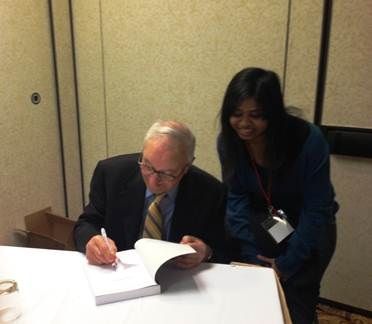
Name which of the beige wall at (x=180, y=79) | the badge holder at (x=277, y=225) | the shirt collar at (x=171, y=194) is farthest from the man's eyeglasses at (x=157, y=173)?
the beige wall at (x=180, y=79)

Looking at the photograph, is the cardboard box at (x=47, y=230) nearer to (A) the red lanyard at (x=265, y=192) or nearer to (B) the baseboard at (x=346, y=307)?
(A) the red lanyard at (x=265, y=192)

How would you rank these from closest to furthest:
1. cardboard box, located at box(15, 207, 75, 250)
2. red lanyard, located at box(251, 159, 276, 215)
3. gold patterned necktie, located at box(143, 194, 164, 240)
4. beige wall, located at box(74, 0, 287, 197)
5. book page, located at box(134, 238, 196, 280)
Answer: book page, located at box(134, 238, 196, 280)
gold patterned necktie, located at box(143, 194, 164, 240)
red lanyard, located at box(251, 159, 276, 215)
beige wall, located at box(74, 0, 287, 197)
cardboard box, located at box(15, 207, 75, 250)

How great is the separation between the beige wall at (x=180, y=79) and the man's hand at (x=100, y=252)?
4.46ft

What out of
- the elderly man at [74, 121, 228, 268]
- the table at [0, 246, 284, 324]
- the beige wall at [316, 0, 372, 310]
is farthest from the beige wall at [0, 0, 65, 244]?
the beige wall at [316, 0, 372, 310]

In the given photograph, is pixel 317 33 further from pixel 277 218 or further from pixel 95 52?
pixel 95 52

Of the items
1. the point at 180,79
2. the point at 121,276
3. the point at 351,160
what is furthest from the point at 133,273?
the point at 180,79

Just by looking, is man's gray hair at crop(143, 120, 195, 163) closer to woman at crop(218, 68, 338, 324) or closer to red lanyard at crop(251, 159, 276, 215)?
woman at crop(218, 68, 338, 324)

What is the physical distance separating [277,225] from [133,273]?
0.72 meters

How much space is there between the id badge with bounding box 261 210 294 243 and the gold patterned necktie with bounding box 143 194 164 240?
47 centimetres

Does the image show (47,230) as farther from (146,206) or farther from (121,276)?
(121,276)

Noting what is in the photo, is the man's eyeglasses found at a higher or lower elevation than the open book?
higher

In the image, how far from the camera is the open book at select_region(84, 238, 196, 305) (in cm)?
102

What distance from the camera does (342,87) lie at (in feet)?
6.53

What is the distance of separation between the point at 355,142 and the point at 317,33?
589 mm
